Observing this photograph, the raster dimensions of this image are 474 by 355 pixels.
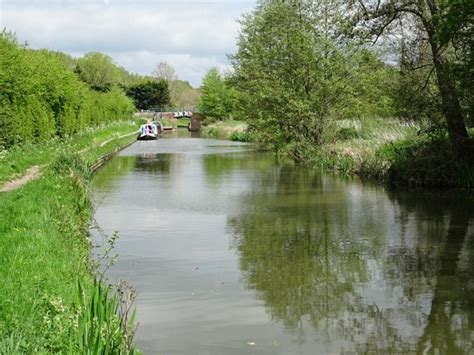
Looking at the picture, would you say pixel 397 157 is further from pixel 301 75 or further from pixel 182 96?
pixel 182 96

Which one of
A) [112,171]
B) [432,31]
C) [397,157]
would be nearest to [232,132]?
[112,171]

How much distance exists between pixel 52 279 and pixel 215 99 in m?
76.7

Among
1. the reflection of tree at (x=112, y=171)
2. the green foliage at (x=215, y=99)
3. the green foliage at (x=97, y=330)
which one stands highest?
the green foliage at (x=215, y=99)

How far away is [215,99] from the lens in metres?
83.2

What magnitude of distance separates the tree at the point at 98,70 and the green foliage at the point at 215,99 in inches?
547

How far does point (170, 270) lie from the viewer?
11.3m

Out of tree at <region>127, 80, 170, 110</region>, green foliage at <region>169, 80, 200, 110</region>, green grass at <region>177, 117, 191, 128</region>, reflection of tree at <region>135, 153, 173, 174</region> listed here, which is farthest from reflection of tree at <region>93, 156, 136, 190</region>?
green foliage at <region>169, 80, 200, 110</region>

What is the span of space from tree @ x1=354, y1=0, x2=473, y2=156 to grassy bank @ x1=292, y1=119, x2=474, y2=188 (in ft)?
2.43

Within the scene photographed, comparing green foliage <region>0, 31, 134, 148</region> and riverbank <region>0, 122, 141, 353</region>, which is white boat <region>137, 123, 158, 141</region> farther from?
riverbank <region>0, 122, 141, 353</region>

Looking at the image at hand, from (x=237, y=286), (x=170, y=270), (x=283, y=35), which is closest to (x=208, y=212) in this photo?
(x=170, y=270)

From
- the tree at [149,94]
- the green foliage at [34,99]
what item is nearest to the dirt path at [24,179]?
the green foliage at [34,99]

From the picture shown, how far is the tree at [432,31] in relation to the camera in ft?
66.2

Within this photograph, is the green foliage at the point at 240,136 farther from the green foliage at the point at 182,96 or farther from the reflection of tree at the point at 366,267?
the green foliage at the point at 182,96

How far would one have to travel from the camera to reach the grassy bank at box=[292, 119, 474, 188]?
71.8ft
